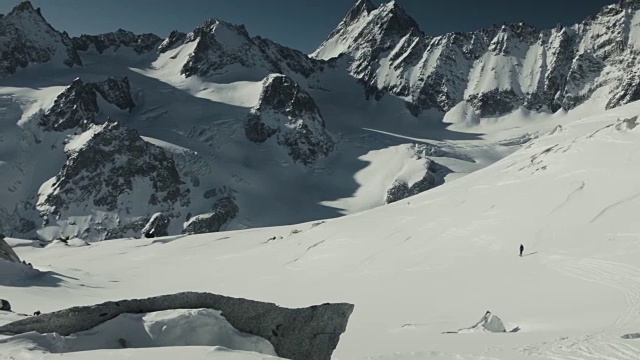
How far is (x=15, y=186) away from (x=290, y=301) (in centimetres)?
14764

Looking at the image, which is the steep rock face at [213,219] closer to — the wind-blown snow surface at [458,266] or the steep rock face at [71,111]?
the steep rock face at [71,111]

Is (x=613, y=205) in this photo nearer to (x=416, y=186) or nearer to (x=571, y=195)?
(x=571, y=195)

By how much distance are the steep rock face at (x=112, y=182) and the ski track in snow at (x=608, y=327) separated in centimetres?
13830

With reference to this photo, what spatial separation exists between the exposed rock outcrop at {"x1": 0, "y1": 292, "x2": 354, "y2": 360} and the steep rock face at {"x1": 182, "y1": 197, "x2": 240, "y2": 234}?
5476 inches

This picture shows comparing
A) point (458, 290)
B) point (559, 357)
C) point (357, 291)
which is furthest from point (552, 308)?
point (357, 291)

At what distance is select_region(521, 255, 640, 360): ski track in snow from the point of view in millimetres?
13148

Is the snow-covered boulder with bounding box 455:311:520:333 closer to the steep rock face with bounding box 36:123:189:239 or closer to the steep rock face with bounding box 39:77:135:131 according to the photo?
the steep rock face with bounding box 36:123:189:239

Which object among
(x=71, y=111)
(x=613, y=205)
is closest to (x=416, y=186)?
(x=71, y=111)

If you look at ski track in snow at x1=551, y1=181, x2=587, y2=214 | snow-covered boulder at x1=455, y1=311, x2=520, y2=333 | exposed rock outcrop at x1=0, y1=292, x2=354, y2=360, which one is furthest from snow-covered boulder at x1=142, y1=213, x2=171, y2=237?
exposed rock outcrop at x1=0, y1=292, x2=354, y2=360

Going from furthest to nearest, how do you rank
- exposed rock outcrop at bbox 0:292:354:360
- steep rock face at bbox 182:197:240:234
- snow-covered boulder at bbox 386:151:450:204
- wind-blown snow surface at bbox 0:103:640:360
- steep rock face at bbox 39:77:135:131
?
steep rock face at bbox 39:77:135:131 → snow-covered boulder at bbox 386:151:450:204 → steep rock face at bbox 182:197:240:234 → wind-blown snow surface at bbox 0:103:640:360 → exposed rock outcrop at bbox 0:292:354:360

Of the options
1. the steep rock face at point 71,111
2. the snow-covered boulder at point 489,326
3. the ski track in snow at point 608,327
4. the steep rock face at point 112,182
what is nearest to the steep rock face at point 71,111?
Answer: the steep rock face at point 71,111

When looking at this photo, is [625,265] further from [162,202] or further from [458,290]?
[162,202]

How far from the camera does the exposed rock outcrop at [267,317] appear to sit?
11281 millimetres

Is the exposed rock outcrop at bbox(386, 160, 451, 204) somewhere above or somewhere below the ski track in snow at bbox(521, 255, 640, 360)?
above
